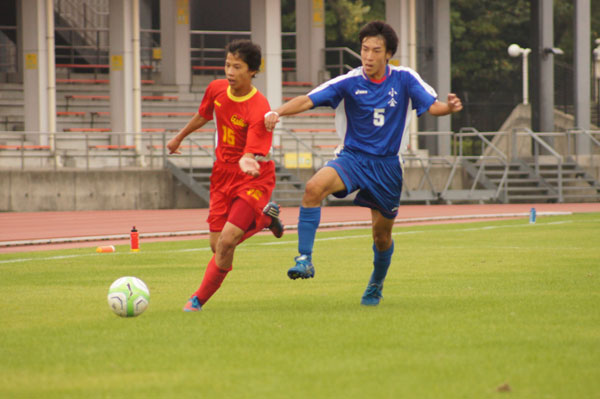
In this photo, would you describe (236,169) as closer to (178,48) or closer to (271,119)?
(271,119)

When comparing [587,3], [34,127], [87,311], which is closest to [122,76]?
[34,127]

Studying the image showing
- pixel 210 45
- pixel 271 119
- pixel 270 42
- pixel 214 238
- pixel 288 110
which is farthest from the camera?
pixel 210 45

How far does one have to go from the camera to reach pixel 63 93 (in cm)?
3903

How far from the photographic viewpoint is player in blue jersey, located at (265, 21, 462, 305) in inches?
349

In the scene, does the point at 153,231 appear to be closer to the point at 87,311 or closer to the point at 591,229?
the point at 591,229

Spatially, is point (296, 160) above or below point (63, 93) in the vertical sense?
below

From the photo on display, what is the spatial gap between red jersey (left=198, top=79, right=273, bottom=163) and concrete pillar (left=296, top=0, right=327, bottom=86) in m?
35.1

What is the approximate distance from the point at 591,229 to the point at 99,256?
392 inches

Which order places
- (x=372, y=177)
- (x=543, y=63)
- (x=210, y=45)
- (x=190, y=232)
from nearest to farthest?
(x=372, y=177) → (x=190, y=232) → (x=543, y=63) → (x=210, y=45)

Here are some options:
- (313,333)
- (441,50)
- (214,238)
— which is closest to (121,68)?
(441,50)

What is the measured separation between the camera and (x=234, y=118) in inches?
354

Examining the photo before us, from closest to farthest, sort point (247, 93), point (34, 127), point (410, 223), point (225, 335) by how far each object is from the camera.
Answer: point (225, 335)
point (247, 93)
point (410, 223)
point (34, 127)

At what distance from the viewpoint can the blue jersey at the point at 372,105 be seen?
29.5 ft

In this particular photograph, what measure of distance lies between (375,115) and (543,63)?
103 ft
